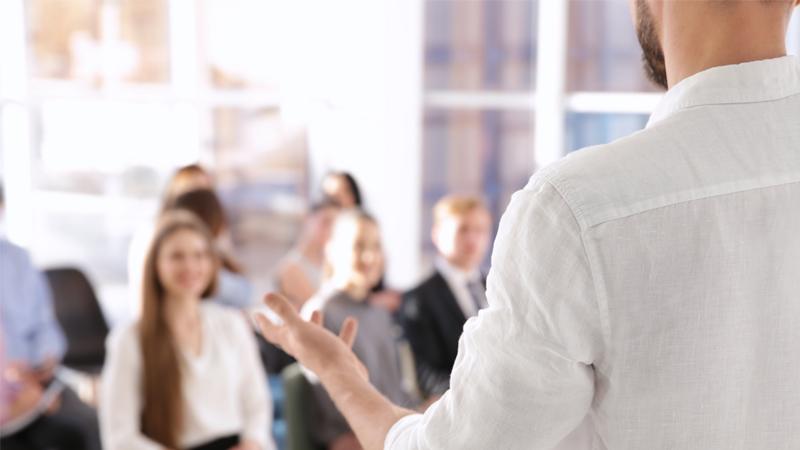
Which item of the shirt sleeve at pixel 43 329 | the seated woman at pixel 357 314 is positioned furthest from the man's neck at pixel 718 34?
the shirt sleeve at pixel 43 329

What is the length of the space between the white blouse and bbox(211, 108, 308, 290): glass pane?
10.3 feet

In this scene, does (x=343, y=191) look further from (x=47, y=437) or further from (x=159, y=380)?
(x=159, y=380)

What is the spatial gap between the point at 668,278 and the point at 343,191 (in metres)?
4.87

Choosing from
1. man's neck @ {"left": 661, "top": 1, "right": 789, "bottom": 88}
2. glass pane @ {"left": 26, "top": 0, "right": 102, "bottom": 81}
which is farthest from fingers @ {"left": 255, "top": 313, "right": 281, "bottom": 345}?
glass pane @ {"left": 26, "top": 0, "right": 102, "bottom": 81}

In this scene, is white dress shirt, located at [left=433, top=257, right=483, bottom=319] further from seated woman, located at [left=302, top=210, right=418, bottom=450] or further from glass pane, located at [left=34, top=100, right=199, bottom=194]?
glass pane, located at [left=34, top=100, right=199, bottom=194]

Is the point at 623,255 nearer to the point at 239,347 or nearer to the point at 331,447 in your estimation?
the point at 331,447

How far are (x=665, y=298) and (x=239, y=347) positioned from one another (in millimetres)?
3122

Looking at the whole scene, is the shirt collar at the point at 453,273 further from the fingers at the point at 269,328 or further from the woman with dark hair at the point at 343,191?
the fingers at the point at 269,328

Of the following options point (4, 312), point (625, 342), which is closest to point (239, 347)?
point (4, 312)

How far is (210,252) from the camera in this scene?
4.01m

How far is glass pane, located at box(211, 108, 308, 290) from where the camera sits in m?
7.11

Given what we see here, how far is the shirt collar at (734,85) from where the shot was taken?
3.24 feet

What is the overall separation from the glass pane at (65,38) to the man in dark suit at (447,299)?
133 inches

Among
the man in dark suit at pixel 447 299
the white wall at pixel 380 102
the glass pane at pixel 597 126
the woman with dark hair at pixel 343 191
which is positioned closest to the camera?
the man in dark suit at pixel 447 299
